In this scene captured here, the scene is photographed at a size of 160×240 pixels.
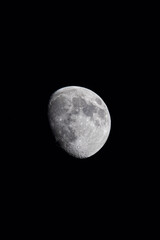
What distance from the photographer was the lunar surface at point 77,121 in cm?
393

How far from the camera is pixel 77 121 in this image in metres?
3.91

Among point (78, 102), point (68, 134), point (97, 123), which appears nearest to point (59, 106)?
point (78, 102)

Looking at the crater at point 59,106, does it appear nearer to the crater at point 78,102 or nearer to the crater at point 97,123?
the crater at point 78,102

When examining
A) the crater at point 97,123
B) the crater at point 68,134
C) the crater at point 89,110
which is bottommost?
the crater at point 68,134

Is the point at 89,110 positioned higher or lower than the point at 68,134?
higher

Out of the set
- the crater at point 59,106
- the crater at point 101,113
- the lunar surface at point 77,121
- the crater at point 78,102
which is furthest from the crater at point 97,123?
the crater at point 59,106

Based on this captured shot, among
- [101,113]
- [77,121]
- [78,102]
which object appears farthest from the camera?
[101,113]

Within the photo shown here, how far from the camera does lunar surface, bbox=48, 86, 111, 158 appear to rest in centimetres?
393

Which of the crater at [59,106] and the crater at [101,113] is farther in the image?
the crater at [101,113]

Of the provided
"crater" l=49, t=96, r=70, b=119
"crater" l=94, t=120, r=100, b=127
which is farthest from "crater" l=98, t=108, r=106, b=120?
"crater" l=49, t=96, r=70, b=119

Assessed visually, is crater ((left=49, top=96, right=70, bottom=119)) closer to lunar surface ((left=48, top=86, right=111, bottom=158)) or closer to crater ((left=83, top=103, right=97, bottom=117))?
lunar surface ((left=48, top=86, right=111, bottom=158))

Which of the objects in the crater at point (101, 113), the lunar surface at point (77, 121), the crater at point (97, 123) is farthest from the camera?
the crater at point (101, 113)

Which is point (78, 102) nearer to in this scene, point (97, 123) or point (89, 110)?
point (89, 110)

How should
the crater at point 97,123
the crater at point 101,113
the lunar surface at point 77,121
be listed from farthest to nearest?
the crater at point 101,113 → the crater at point 97,123 → the lunar surface at point 77,121
